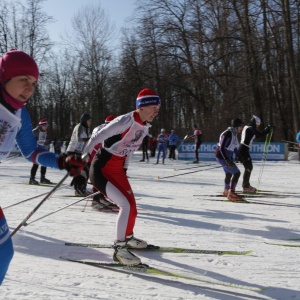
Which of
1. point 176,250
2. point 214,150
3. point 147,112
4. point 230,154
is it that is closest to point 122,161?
point 147,112

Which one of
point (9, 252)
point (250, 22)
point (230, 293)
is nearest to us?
point (9, 252)

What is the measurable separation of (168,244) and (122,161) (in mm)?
1240

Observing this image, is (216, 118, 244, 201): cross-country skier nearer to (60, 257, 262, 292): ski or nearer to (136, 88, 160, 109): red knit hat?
(136, 88, 160, 109): red knit hat

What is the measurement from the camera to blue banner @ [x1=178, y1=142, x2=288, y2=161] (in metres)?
19.8

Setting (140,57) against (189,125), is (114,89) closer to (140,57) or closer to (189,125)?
(140,57)

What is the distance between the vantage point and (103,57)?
108 feet

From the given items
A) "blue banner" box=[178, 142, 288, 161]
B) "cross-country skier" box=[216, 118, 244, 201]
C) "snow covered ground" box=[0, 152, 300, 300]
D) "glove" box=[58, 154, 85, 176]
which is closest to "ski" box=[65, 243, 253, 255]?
"snow covered ground" box=[0, 152, 300, 300]

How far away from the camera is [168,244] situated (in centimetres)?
505

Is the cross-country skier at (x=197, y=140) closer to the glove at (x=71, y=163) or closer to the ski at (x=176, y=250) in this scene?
the ski at (x=176, y=250)

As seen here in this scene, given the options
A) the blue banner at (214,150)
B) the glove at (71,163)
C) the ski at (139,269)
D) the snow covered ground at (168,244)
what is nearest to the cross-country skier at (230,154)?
the snow covered ground at (168,244)

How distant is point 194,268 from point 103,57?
100.0 feet

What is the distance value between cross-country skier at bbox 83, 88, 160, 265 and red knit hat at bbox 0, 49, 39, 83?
66.1 inches

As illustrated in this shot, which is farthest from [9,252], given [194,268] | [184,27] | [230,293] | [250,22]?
[184,27]

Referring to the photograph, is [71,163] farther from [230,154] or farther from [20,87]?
[230,154]
